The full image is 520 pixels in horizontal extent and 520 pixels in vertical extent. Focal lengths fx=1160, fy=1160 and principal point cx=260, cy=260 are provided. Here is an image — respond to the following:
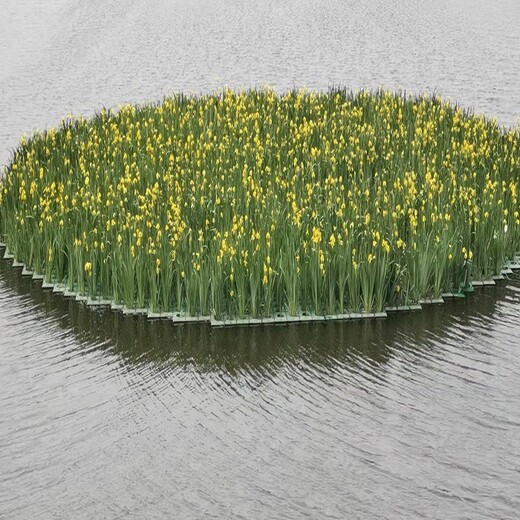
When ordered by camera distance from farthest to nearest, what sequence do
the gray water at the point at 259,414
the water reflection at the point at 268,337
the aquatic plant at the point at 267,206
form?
the aquatic plant at the point at 267,206
the water reflection at the point at 268,337
the gray water at the point at 259,414

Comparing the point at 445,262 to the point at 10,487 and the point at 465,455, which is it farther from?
the point at 10,487

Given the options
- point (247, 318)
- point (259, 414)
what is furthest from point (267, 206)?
point (259, 414)

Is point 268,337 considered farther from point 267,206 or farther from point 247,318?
point 267,206

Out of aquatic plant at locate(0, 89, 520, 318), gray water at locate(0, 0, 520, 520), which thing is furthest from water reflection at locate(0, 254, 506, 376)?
aquatic plant at locate(0, 89, 520, 318)

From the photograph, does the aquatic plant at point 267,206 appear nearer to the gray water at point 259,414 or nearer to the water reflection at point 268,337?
the water reflection at point 268,337

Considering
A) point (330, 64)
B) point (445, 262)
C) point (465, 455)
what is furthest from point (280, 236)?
point (330, 64)

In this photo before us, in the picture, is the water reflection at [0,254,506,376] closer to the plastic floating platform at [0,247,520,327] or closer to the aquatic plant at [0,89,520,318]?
the plastic floating platform at [0,247,520,327]

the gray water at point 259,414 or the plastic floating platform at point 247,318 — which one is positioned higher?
the plastic floating platform at point 247,318

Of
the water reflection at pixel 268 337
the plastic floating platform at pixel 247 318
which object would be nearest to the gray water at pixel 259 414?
the water reflection at pixel 268 337
